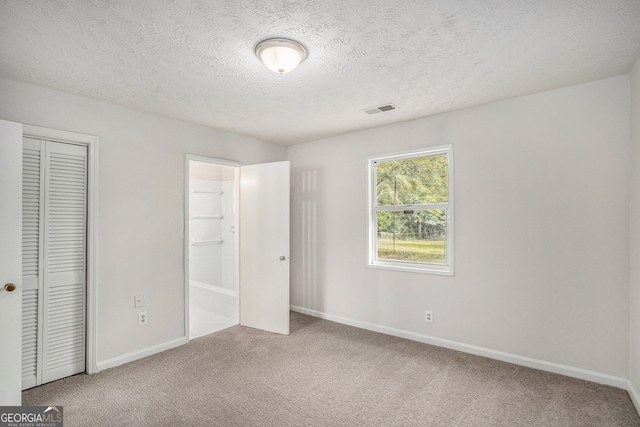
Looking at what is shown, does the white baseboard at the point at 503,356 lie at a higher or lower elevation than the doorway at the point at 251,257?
lower

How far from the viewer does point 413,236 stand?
3.71 meters

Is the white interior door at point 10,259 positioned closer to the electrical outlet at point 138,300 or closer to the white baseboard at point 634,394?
the electrical outlet at point 138,300

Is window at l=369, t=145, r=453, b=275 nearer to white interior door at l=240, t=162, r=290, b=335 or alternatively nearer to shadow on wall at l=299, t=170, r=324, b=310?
shadow on wall at l=299, t=170, r=324, b=310

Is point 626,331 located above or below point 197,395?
above

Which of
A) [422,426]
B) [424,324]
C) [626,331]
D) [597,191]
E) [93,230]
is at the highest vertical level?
[597,191]

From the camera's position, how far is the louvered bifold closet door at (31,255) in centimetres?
258

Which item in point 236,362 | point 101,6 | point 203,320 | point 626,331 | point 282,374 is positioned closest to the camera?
point 101,6

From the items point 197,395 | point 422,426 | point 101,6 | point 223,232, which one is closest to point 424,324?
point 422,426

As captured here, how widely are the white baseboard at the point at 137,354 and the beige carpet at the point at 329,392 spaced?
0.23 ft

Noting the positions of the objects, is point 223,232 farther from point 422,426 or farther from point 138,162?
point 422,426

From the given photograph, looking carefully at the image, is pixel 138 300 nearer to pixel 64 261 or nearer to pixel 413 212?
pixel 64 261

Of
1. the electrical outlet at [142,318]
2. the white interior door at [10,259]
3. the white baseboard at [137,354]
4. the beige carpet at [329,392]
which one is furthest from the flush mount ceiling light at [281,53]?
the white baseboard at [137,354]

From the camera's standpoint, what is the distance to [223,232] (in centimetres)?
521

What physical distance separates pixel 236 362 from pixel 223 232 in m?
2.52
